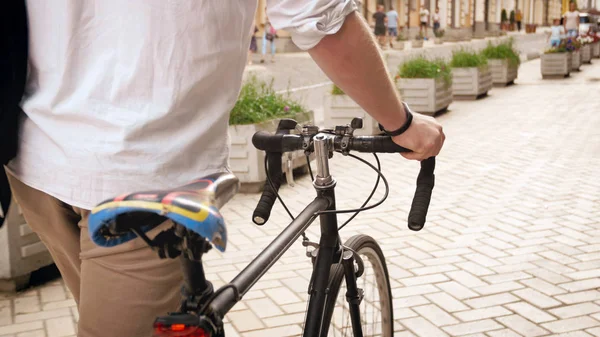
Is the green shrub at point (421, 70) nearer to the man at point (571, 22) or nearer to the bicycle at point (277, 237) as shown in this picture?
the bicycle at point (277, 237)

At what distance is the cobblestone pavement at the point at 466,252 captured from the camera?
3982 millimetres

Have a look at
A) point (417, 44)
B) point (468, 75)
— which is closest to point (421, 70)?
point (468, 75)

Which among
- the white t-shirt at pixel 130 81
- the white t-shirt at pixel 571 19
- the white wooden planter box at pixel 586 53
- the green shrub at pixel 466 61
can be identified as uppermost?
the white t-shirt at pixel 130 81

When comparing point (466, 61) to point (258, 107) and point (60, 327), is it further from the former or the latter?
point (60, 327)

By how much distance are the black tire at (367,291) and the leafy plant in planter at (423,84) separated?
878cm

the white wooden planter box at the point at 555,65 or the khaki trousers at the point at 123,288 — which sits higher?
the khaki trousers at the point at 123,288

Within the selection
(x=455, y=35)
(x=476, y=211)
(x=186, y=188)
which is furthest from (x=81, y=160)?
(x=455, y=35)

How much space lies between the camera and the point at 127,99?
1.54 m

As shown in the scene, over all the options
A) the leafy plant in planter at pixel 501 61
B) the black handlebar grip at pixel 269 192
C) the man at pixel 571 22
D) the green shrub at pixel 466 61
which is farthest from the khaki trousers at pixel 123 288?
the man at pixel 571 22

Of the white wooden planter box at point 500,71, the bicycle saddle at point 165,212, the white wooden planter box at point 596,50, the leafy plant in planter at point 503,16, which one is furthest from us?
the leafy plant in planter at point 503,16

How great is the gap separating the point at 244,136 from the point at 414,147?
4881 millimetres

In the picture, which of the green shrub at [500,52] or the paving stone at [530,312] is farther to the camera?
the green shrub at [500,52]

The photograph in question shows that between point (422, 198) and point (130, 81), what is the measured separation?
33.4 inches

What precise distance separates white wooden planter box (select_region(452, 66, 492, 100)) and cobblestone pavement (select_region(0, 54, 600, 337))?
4829 millimetres
